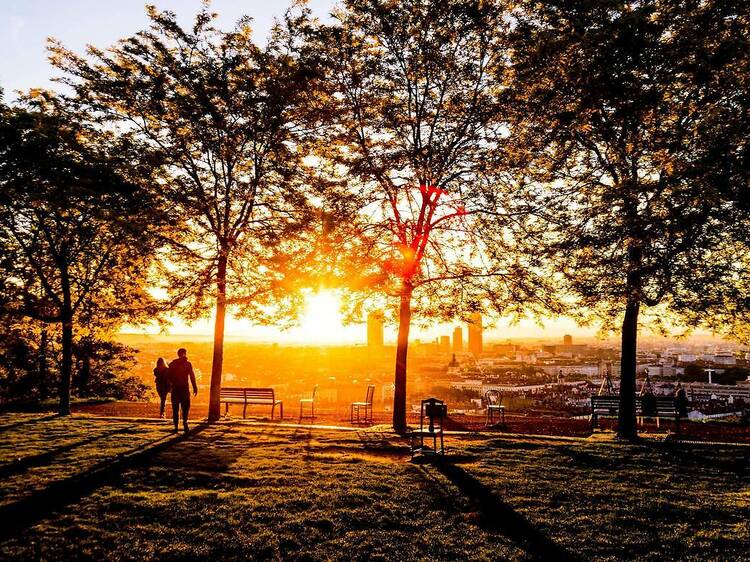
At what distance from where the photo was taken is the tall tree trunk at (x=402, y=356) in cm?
1464

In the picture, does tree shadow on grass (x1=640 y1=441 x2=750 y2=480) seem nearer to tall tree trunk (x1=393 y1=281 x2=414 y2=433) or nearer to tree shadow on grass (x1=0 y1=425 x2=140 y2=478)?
tall tree trunk (x1=393 y1=281 x2=414 y2=433)

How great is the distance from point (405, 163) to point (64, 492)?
11.0 metres

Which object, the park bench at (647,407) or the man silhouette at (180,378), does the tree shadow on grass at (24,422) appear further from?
the park bench at (647,407)

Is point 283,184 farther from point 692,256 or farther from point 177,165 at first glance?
point 692,256

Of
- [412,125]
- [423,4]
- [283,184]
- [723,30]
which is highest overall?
[423,4]

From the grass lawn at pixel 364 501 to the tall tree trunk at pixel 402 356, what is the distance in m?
2.95

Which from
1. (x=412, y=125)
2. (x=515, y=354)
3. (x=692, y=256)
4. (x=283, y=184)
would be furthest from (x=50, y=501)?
(x=515, y=354)

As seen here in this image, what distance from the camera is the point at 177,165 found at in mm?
15180

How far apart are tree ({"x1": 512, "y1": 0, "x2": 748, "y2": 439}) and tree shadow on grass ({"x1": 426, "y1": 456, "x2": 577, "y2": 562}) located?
6713 millimetres

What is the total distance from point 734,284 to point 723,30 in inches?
234

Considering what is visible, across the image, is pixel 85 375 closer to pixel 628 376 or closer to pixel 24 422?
pixel 24 422

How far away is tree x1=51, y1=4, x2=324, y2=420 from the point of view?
14.6 m

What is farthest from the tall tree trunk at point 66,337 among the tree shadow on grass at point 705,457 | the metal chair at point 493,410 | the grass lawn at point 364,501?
the tree shadow on grass at point 705,457

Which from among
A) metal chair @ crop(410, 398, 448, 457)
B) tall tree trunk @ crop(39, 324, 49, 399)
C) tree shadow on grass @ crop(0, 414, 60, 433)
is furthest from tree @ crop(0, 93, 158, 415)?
metal chair @ crop(410, 398, 448, 457)
